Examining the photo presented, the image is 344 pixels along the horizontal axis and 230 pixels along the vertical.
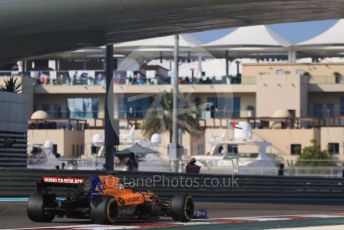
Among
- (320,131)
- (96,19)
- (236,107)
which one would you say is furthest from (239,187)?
(236,107)

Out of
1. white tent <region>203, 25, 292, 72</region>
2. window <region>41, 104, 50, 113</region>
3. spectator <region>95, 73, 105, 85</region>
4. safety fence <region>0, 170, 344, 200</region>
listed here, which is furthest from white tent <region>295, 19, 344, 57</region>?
safety fence <region>0, 170, 344, 200</region>

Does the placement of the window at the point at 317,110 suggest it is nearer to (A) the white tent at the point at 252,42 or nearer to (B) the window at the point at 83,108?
(A) the white tent at the point at 252,42

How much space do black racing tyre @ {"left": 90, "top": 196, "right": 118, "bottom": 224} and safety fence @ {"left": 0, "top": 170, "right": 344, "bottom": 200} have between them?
411 inches

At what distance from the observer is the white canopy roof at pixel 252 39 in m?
96.8

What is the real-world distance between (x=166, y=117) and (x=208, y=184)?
52557 mm

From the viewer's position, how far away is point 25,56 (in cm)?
3038

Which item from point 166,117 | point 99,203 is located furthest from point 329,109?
point 99,203

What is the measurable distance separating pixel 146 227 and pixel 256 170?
30.8 m

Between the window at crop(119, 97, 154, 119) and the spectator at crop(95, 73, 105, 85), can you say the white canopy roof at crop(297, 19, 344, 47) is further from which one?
the spectator at crop(95, 73, 105, 85)

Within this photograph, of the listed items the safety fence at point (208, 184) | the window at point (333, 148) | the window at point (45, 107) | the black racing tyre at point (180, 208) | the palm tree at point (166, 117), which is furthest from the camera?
the window at point (45, 107)

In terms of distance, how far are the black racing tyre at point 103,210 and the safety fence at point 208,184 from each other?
411 inches

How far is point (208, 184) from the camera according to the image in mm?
30812

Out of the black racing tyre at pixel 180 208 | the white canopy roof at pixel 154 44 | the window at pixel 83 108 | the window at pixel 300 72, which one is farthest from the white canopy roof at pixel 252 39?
the black racing tyre at pixel 180 208

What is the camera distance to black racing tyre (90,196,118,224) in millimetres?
17391
